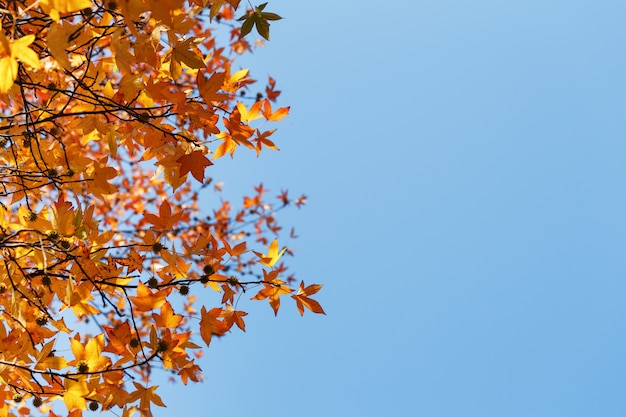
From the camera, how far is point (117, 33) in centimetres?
144

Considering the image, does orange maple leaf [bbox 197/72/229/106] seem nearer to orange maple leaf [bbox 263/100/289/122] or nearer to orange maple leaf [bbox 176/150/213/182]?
orange maple leaf [bbox 176/150/213/182]

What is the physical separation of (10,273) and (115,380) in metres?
0.62

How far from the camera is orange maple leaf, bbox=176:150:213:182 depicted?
1981 millimetres

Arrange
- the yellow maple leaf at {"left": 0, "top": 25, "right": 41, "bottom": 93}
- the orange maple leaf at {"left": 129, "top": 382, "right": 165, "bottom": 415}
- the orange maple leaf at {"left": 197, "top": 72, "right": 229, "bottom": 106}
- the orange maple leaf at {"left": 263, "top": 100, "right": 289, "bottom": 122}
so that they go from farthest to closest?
1. the orange maple leaf at {"left": 263, "top": 100, "right": 289, "bottom": 122}
2. the orange maple leaf at {"left": 129, "top": 382, "right": 165, "bottom": 415}
3. the orange maple leaf at {"left": 197, "top": 72, "right": 229, "bottom": 106}
4. the yellow maple leaf at {"left": 0, "top": 25, "right": 41, "bottom": 93}

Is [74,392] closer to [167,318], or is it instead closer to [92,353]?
[92,353]

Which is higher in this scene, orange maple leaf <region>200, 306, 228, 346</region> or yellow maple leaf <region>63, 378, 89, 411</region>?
orange maple leaf <region>200, 306, 228, 346</region>

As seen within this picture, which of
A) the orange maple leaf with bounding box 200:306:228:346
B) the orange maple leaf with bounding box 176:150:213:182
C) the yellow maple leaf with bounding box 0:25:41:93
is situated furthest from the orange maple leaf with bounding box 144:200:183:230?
the yellow maple leaf with bounding box 0:25:41:93

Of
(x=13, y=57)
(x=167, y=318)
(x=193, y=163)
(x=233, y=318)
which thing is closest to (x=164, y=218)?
(x=193, y=163)

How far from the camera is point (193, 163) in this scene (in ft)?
6.51

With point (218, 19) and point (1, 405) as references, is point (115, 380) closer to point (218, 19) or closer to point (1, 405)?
point (1, 405)

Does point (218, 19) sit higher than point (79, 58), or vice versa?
point (218, 19)

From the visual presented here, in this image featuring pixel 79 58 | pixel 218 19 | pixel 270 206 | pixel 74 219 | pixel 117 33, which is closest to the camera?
pixel 117 33

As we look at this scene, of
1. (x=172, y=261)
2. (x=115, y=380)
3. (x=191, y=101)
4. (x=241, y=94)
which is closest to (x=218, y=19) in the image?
(x=241, y=94)

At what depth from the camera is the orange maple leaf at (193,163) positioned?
198 centimetres
